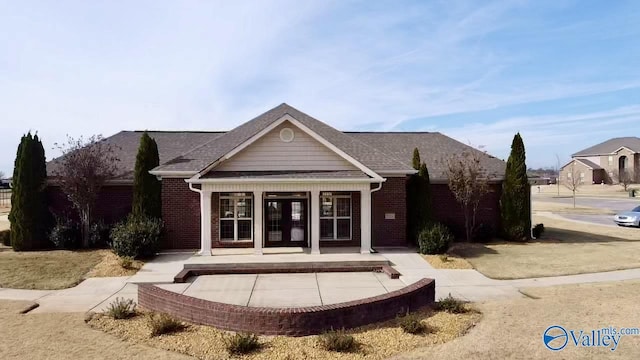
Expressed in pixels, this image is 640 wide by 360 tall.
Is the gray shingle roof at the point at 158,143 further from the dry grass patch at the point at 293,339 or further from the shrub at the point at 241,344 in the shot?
the shrub at the point at 241,344

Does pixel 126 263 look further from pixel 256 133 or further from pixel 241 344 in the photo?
pixel 241 344

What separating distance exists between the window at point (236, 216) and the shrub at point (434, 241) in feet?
23.0

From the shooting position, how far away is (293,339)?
768cm

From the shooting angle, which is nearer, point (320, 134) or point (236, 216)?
point (236, 216)

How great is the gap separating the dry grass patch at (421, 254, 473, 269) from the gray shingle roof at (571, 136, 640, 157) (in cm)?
7723

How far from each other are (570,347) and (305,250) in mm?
10987

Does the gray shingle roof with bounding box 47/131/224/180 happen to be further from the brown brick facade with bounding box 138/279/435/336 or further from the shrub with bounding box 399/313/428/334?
the shrub with bounding box 399/313/428/334

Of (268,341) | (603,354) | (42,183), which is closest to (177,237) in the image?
(42,183)

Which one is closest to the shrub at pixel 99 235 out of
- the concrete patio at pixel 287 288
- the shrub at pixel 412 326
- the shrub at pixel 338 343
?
the concrete patio at pixel 287 288

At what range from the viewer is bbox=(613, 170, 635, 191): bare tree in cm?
6650

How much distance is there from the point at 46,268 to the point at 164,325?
8.44 meters

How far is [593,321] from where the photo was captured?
27.8 feet

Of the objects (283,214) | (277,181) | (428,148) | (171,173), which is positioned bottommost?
(283,214)
